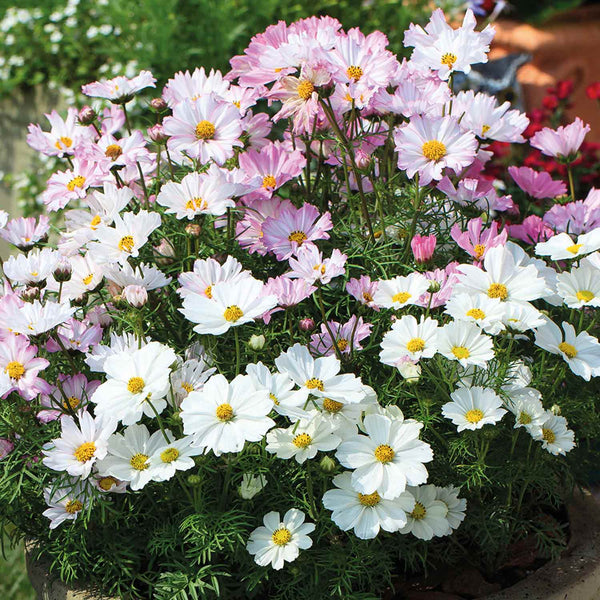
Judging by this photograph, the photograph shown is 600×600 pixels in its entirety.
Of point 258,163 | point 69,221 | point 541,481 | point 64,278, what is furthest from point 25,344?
point 541,481

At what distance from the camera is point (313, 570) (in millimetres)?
1021

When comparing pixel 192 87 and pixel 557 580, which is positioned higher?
pixel 192 87

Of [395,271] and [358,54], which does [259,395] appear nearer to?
[395,271]

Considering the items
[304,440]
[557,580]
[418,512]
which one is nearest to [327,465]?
[304,440]

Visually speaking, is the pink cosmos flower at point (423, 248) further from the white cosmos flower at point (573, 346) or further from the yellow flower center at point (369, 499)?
the yellow flower center at point (369, 499)

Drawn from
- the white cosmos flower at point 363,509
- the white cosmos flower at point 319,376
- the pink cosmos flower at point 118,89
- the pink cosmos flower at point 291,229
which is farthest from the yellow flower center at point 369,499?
the pink cosmos flower at point 118,89

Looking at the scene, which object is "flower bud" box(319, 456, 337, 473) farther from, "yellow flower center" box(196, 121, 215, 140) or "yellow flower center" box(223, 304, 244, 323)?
"yellow flower center" box(196, 121, 215, 140)

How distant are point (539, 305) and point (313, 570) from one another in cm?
48

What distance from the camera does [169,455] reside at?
94 cm

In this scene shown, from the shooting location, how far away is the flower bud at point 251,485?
3.21 ft

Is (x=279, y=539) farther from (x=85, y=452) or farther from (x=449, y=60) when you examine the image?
(x=449, y=60)

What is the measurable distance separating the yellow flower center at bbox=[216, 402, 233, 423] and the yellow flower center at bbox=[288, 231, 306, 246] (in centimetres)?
28

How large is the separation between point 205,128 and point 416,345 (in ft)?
1.27

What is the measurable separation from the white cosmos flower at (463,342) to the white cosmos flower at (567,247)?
16cm
